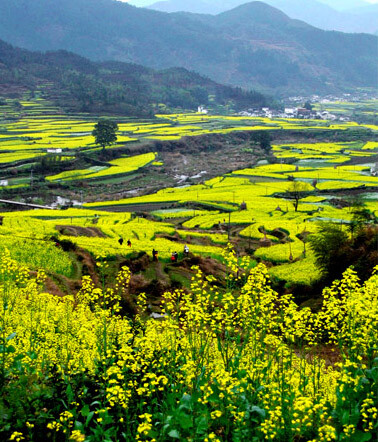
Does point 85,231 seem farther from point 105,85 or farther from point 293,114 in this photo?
point 293,114

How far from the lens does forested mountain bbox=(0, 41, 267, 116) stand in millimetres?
125562

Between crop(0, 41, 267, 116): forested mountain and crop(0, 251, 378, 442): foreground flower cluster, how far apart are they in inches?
4527

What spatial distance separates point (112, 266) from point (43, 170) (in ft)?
159

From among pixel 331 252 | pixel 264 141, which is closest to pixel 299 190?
pixel 264 141

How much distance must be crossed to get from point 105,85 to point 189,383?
14006cm

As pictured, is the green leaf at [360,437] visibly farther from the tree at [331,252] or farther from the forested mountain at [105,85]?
the forested mountain at [105,85]

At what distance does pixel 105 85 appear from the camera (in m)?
140

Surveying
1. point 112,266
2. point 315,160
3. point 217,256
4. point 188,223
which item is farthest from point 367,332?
point 315,160

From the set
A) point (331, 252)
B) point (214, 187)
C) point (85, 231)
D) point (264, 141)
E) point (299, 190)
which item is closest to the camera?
point (331, 252)

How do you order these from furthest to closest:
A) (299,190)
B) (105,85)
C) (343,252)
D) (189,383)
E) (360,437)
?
(105,85) < (299,190) < (343,252) < (189,383) < (360,437)

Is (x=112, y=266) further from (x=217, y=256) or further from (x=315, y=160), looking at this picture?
(x=315, y=160)

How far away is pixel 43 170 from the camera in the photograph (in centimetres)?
6812

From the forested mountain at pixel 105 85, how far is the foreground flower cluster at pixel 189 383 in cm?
11500

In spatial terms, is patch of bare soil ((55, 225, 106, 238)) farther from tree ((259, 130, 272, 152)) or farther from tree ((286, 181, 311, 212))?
tree ((259, 130, 272, 152))
